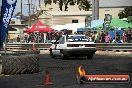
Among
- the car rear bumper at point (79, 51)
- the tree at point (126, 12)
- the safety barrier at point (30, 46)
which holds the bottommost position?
the safety barrier at point (30, 46)

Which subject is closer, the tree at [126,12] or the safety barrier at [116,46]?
the safety barrier at [116,46]

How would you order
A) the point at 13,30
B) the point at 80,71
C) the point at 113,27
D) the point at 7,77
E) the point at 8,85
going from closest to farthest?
the point at 80,71 < the point at 8,85 < the point at 7,77 < the point at 113,27 < the point at 13,30

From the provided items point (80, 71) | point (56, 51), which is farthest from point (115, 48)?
point (80, 71)

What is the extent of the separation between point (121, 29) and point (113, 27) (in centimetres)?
199

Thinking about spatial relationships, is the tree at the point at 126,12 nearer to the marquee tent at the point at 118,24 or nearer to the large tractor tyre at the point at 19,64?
the marquee tent at the point at 118,24

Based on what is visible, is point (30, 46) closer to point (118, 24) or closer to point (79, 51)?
point (118, 24)

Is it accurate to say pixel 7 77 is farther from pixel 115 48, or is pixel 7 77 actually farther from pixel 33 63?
pixel 115 48

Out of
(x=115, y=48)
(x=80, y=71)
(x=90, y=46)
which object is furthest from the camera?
(x=115, y=48)

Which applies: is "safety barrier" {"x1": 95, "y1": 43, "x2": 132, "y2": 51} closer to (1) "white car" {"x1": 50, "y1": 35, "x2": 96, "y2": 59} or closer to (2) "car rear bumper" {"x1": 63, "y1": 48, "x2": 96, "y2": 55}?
(1) "white car" {"x1": 50, "y1": 35, "x2": 96, "y2": 59}

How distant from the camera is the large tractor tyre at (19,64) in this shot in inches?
726

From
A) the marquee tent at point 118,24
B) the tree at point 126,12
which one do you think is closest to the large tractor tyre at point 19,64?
the marquee tent at point 118,24

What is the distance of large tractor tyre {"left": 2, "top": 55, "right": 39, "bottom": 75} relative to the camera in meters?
18.4

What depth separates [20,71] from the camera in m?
18.9

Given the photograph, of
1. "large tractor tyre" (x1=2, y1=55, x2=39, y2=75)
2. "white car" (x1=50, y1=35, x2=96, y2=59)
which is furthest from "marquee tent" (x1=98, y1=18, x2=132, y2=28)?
"large tractor tyre" (x1=2, y1=55, x2=39, y2=75)
